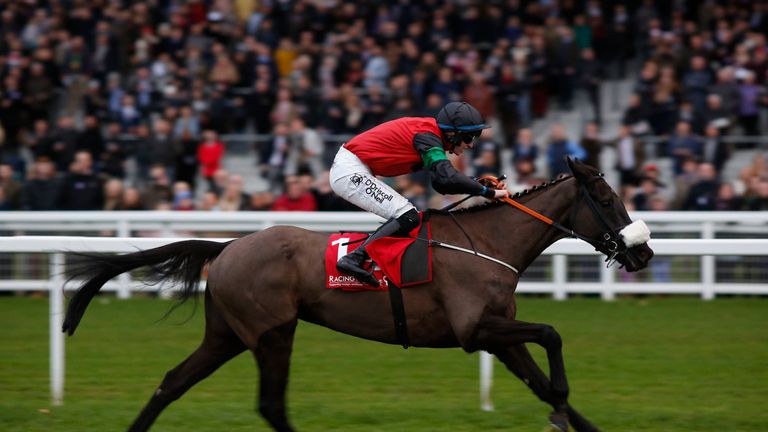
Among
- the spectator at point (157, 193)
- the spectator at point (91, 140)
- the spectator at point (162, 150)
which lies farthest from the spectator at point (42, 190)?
the spectator at point (162, 150)

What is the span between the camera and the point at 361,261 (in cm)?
604

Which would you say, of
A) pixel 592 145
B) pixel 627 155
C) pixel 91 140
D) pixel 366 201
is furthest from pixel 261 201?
pixel 366 201

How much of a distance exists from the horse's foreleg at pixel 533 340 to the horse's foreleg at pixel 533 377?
0.13ft

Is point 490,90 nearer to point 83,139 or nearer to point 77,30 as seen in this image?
point 83,139

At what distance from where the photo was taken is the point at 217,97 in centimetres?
1434

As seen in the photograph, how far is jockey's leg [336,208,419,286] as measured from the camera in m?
6.02

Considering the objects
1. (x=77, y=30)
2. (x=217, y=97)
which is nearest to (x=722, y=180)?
(x=217, y=97)

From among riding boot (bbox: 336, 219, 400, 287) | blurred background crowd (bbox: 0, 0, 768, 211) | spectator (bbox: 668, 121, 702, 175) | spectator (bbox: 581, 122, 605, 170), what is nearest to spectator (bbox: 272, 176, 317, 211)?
blurred background crowd (bbox: 0, 0, 768, 211)

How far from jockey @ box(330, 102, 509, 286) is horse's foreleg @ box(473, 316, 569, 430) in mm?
620

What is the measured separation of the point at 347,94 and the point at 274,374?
8.29 metres

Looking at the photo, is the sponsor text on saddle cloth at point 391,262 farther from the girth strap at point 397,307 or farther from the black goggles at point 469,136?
the black goggles at point 469,136

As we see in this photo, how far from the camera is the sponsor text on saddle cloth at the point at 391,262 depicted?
6059mm

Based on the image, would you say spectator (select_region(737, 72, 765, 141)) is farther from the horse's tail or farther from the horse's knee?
the horse's tail

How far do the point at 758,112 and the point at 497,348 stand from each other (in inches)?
Answer: 345
